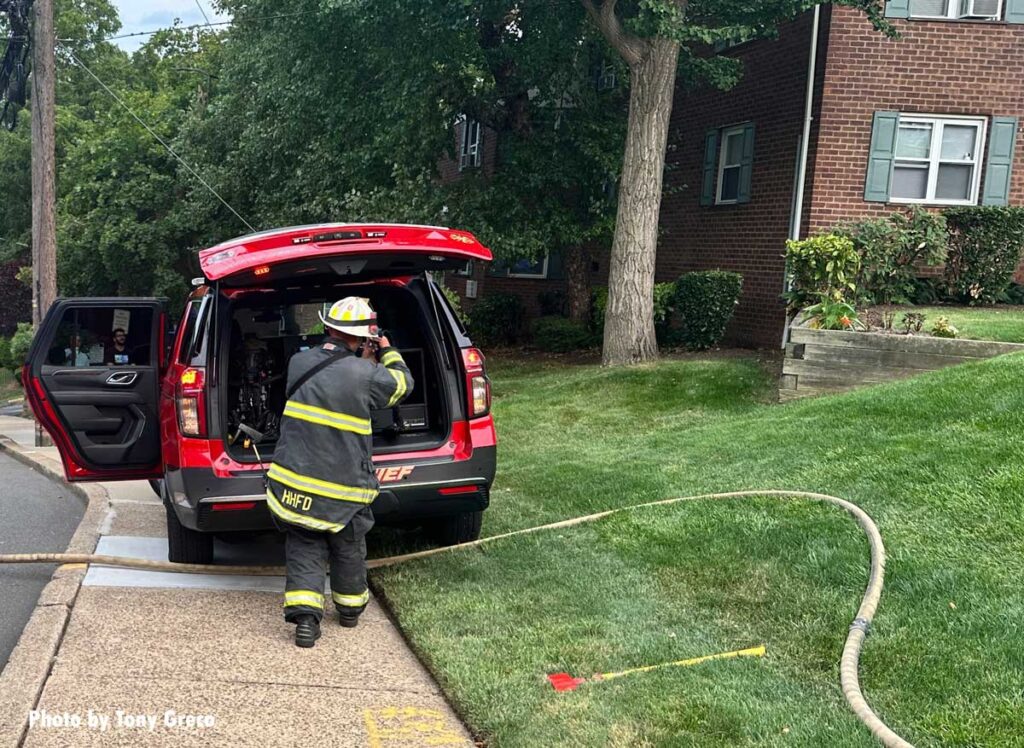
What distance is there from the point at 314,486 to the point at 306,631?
663 millimetres

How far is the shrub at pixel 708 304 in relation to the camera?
46.1ft

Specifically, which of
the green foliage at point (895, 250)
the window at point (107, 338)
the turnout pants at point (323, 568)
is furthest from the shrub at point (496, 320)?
the turnout pants at point (323, 568)

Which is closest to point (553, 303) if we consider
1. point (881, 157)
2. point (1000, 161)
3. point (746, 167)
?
point (746, 167)

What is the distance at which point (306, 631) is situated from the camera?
4457 millimetres

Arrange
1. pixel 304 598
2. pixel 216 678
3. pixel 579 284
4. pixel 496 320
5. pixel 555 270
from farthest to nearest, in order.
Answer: pixel 555 270 < pixel 496 320 < pixel 579 284 < pixel 304 598 < pixel 216 678

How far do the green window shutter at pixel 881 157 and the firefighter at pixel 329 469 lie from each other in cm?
1130

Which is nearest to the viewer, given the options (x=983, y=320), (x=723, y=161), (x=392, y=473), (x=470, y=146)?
(x=392, y=473)

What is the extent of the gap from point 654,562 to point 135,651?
102 inches

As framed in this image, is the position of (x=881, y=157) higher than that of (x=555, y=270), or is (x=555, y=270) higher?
(x=881, y=157)

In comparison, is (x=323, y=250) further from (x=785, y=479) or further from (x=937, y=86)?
(x=937, y=86)

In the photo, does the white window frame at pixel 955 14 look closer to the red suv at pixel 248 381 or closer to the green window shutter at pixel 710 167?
the green window shutter at pixel 710 167

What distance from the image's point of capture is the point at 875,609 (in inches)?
160

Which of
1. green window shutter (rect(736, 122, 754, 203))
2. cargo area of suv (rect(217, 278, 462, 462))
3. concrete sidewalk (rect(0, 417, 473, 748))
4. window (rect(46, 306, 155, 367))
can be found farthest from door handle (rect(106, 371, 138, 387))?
green window shutter (rect(736, 122, 754, 203))

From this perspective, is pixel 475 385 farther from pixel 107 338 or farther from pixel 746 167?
pixel 746 167
